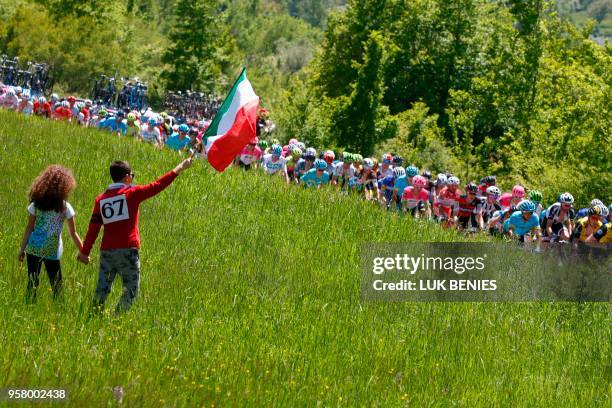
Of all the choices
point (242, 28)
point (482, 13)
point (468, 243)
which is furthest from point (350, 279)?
point (242, 28)

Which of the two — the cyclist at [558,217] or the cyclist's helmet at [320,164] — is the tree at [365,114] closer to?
the cyclist's helmet at [320,164]

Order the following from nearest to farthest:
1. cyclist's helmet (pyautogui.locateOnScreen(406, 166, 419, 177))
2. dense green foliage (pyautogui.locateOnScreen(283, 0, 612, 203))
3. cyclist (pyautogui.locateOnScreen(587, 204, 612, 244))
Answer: cyclist (pyautogui.locateOnScreen(587, 204, 612, 244))
cyclist's helmet (pyautogui.locateOnScreen(406, 166, 419, 177))
dense green foliage (pyautogui.locateOnScreen(283, 0, 612, 203))

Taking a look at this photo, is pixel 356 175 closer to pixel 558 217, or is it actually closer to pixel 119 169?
pixel 558 217

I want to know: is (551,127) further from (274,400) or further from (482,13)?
(274,400)

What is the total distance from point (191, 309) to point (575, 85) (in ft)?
102

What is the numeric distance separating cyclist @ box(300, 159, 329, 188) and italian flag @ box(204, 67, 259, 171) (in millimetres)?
9814

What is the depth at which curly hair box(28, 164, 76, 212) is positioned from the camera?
9.41 m

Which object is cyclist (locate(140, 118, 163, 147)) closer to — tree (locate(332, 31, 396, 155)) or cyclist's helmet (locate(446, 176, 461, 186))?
cyclist's helmet (locate(446, 176, 461, 186))

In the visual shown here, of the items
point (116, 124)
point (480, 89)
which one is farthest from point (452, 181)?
point (480, 89)

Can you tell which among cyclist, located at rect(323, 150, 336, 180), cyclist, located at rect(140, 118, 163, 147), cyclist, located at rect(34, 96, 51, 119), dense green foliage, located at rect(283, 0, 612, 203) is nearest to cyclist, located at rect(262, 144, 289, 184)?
cyclist, located at rect(323, 150, 336, 180)

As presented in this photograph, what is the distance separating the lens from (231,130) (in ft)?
34.6

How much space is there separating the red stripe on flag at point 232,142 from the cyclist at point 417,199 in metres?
8.68

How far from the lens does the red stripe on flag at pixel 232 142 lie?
10469mm

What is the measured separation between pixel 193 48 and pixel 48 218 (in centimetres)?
6799
